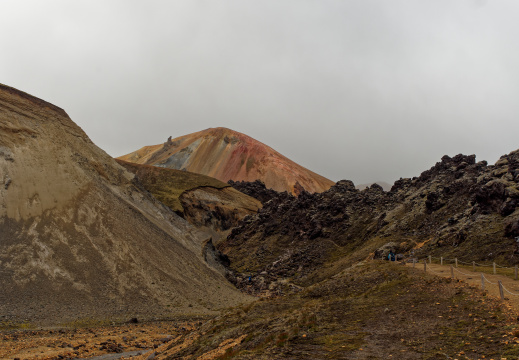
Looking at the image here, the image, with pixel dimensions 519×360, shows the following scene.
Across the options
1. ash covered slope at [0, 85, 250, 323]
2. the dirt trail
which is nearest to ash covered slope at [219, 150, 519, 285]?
the dirt trail

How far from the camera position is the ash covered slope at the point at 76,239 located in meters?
34.4

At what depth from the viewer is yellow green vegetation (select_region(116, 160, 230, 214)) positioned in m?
86.2

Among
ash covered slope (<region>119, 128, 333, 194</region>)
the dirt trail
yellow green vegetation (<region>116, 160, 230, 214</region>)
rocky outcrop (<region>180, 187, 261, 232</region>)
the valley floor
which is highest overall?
ash covered slope (<region>119, 128, 333, 194</region>)

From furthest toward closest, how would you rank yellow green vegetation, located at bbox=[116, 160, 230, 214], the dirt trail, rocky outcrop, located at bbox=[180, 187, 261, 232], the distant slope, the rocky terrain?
rocky outcrop, located at bbox=[180, 187, 261, 232], yellow green vegetation, located at bbox=[116, 160, 230, 214], the distant slope, the rocky terrain, the dirt trail

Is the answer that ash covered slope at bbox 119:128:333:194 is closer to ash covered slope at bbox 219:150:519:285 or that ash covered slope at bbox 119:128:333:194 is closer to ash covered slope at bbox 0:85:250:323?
ash covered slope at bbox 219:150:519:285

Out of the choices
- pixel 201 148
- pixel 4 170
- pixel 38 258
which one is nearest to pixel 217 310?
pixel 38 258

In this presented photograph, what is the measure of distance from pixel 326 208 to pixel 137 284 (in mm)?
38422

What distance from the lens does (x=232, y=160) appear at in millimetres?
164125

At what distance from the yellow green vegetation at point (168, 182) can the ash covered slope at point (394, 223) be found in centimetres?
1793

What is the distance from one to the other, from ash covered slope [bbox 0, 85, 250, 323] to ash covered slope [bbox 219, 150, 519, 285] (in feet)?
47.7

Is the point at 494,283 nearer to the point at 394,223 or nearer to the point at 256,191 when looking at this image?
the point at 394,223

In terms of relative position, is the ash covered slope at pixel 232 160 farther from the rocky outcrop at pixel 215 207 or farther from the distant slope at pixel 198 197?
the distant slope at pixel 198 197

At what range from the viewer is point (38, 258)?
3612 cm

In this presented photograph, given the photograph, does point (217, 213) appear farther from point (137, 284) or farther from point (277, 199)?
point (137, 284)
